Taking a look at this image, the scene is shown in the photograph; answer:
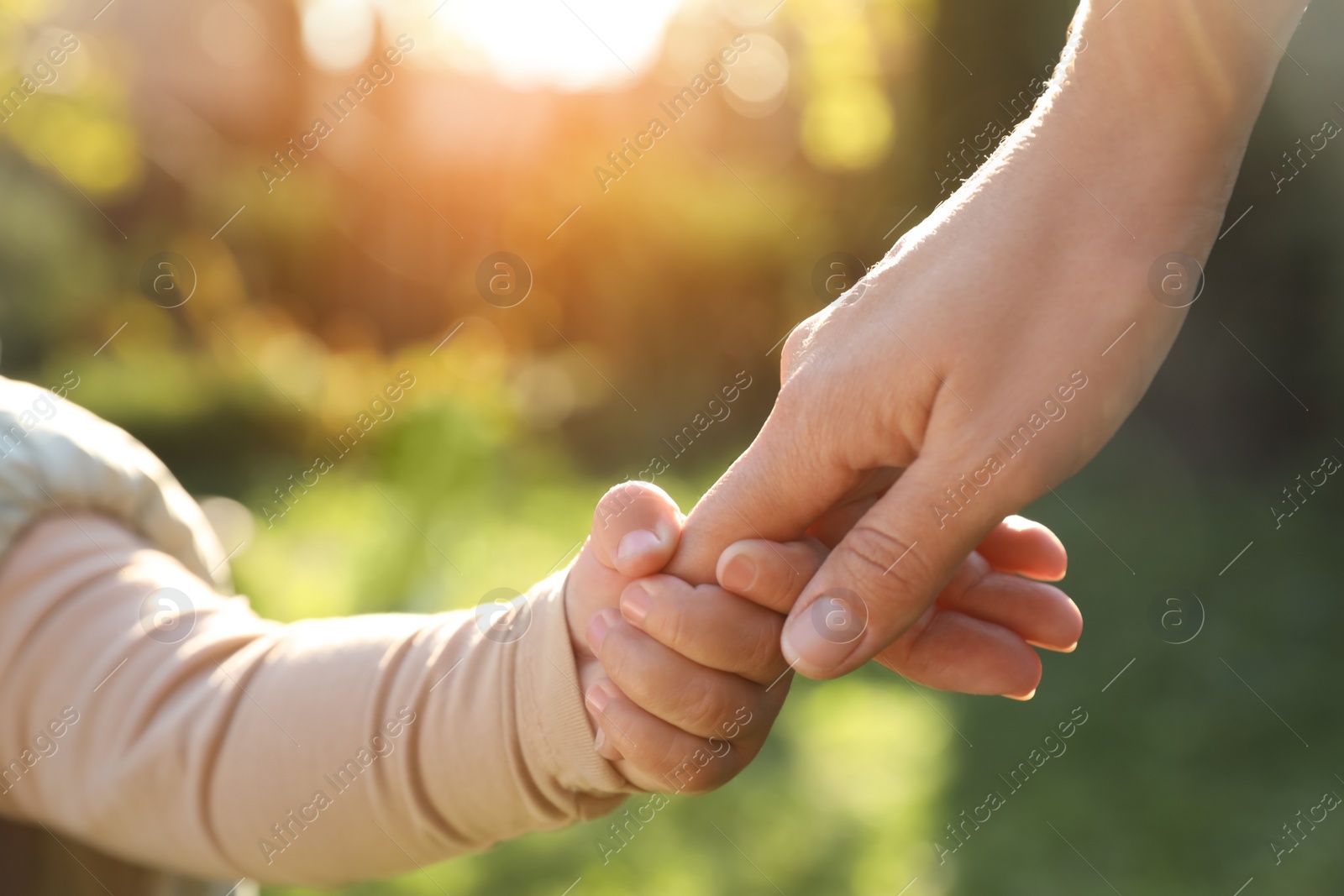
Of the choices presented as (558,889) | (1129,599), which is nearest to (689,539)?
(558,889)

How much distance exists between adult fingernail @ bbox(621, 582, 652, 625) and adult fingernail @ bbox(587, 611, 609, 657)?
32mm

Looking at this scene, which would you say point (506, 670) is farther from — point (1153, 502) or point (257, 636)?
point (1153, 502)

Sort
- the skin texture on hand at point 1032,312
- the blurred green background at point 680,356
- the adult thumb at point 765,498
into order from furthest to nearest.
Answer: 1. the blurred green background at point 680,356
2. the adult thumb at point 765,498
3. the skin texture on hand at point 1032,312

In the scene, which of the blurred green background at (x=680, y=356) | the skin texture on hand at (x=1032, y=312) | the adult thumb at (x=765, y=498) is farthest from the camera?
the blurred green background at (x=680, y=356)

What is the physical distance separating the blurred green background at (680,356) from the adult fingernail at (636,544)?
187 centimetres

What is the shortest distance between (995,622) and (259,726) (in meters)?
1.03

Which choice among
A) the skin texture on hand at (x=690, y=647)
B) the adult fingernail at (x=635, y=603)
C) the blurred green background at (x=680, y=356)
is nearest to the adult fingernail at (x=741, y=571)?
the skin texture on hand at (x=690, y=647)

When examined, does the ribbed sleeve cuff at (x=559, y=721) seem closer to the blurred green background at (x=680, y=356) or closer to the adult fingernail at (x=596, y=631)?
the adult fingernail at (x=596, y=631)

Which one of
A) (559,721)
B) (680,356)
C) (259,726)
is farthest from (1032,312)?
(680,356)

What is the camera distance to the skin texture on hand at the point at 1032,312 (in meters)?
1.12

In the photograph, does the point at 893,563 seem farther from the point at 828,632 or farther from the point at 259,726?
the point at 259,726

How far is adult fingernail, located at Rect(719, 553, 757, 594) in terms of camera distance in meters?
1.27

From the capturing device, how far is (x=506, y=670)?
1354 millimetres

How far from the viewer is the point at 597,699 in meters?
1.29
